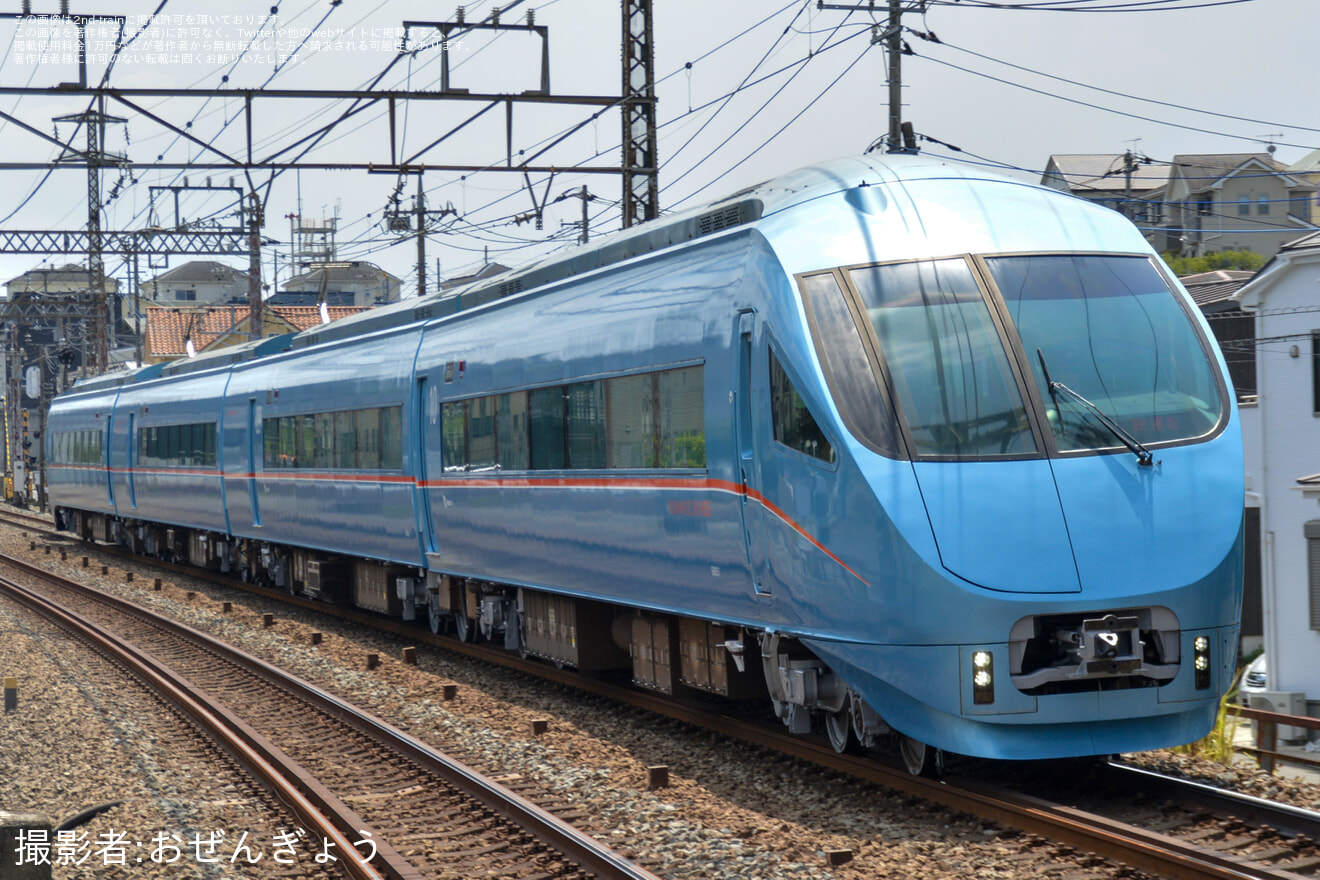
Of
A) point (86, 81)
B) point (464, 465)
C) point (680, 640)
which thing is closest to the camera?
point (680, 640)

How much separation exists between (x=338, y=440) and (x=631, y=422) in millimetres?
8502

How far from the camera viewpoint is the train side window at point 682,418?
30.6 ft

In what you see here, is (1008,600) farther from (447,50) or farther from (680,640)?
(447,50)

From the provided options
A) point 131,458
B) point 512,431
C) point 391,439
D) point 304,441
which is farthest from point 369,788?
point 131,458

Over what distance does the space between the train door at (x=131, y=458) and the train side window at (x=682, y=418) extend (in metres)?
22.0

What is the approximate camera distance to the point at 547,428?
39.0 ft

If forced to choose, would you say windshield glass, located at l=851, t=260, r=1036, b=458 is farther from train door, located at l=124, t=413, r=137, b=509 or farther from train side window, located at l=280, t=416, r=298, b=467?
train door, located at l=124, t=413, r=137, b=509

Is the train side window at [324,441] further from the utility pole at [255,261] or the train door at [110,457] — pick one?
the train door at [110,457]

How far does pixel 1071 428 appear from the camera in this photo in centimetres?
761

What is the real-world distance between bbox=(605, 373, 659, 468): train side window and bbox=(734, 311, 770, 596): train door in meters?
1.34

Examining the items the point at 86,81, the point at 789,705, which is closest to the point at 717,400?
the point at 789,705

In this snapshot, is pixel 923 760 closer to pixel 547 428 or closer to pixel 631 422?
pixel 631 422

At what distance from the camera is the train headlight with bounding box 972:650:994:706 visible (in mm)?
7242

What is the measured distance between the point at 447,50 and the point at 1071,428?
1063 cm
